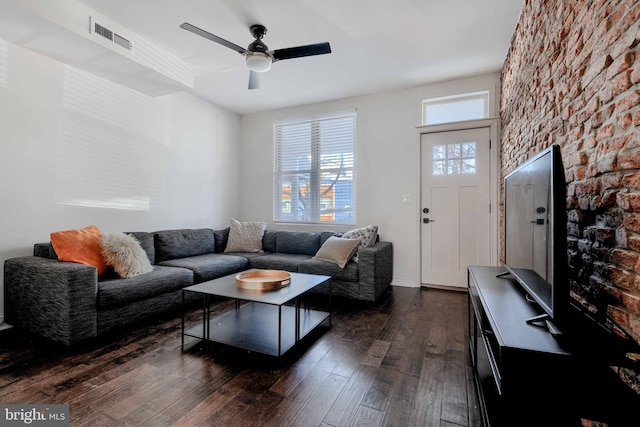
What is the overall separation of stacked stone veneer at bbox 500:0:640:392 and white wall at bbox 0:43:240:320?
3.91m

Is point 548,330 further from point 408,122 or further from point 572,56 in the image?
point 408,122

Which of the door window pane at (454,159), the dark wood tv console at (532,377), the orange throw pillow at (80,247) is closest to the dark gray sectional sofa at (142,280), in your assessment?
the orange throw pillow at (80,247)

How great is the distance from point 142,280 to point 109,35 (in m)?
2.07

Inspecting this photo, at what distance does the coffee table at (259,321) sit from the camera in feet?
6.59

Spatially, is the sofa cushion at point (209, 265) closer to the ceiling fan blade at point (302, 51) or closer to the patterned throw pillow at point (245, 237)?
the patterned throw pillow at point (245, 237)

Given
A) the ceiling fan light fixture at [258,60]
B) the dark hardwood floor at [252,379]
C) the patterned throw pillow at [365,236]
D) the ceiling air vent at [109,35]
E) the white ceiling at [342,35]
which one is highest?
the white ceiling at [342,35]

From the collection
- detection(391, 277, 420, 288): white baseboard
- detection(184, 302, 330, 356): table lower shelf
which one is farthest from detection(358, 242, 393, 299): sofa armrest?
detection(184, 302, 330, 356): table lower shelf

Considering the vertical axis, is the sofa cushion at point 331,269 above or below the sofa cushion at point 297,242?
below

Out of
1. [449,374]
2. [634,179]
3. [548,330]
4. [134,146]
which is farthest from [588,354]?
[134,146]

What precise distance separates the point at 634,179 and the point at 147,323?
3223 millimetres

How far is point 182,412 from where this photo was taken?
4.85 ft

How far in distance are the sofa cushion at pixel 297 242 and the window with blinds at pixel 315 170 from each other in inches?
19.0

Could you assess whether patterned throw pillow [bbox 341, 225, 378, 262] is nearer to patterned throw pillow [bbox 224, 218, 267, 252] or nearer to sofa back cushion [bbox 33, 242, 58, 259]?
patterned throw pillow [bbox 224, 218, 267, 252]

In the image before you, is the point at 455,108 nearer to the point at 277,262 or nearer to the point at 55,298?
the point at 277,262
